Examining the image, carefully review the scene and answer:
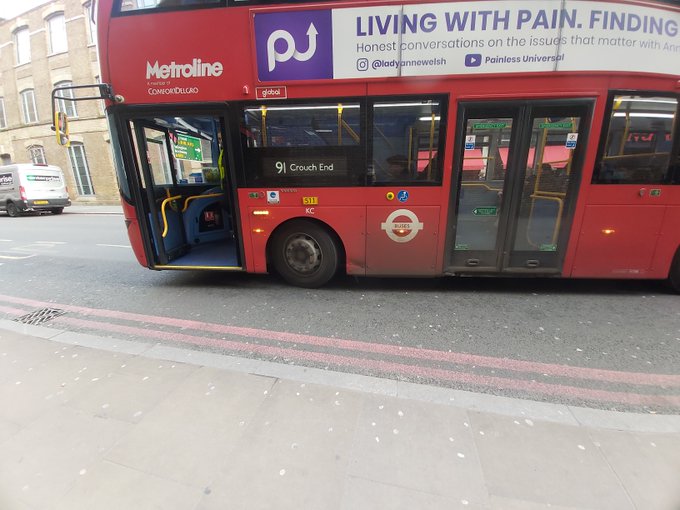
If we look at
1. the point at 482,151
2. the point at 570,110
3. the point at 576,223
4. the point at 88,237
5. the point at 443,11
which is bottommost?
the point at 88,237

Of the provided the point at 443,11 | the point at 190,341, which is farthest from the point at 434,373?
the point at 443,11

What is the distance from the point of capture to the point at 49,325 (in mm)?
3715

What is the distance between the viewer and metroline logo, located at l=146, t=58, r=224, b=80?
12.6 ft

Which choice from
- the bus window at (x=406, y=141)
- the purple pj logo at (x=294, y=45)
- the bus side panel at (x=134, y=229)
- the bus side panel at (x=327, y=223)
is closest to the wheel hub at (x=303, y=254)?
the bus side panel at (x=327, y=223)

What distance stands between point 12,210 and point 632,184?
2124cm

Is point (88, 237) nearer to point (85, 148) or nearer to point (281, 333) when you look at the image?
point (281, 333)

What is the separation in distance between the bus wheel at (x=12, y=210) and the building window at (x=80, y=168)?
18.0ft

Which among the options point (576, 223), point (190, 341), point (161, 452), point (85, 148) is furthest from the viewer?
point (85, 148)

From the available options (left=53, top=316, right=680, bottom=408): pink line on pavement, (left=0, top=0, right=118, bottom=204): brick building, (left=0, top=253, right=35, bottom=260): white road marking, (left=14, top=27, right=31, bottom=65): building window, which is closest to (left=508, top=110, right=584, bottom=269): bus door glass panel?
(left=53, top=316, right=680, bottom=408): pink line on pavement

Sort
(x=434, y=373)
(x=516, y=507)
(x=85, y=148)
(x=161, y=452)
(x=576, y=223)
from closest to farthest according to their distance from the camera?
(x=516, y=507) → (x=161, y=452) → (x=434, y=373) → (x=576, y=223) → (x=85, y=148)

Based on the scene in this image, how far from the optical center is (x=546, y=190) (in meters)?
3.84

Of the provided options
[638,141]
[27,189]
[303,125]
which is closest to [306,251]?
[303,125]

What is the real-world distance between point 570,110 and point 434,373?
11.0 feet

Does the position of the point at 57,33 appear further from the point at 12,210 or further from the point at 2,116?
the point at 12,210
